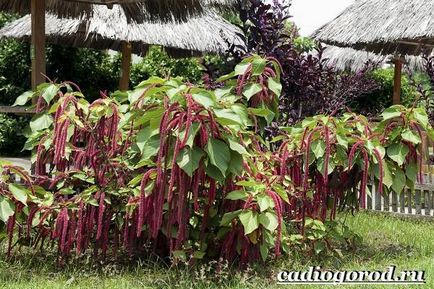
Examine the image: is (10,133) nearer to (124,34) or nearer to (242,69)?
(124,34)

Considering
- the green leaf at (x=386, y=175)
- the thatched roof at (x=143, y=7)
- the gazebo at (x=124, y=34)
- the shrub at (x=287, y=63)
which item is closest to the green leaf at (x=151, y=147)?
the green leaf at (x=386, y=175)

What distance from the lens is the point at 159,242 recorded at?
11.4 ft

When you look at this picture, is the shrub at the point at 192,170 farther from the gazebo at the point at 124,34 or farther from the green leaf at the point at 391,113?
the gazebo at the point at 124,34

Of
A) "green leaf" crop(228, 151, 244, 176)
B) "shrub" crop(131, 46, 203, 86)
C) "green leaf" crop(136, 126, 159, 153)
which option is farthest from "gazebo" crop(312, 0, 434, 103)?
"green leaf" crop(136, 126, 159, 153)

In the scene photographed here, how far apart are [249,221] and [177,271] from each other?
51 cm

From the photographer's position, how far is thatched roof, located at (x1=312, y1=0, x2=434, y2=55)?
7.89m

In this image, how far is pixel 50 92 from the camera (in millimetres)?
3340

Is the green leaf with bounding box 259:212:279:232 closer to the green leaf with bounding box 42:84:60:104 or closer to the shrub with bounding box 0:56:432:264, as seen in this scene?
the shrub with bounding box 0:56:432:264

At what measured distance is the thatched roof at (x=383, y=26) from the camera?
789cm

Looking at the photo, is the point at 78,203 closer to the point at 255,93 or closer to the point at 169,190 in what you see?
the point at 169,190

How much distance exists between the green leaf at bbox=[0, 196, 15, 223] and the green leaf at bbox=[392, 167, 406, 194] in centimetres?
211

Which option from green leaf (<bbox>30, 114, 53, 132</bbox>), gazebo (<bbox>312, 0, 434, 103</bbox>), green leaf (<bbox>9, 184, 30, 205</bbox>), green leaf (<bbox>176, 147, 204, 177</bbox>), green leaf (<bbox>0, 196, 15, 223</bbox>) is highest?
gazebo (<bbox>312, 0, 434, 103</bbox>)

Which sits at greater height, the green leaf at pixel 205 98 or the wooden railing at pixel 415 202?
the green leaf at pixel 205 98

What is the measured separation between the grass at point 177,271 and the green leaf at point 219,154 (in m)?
0.57
